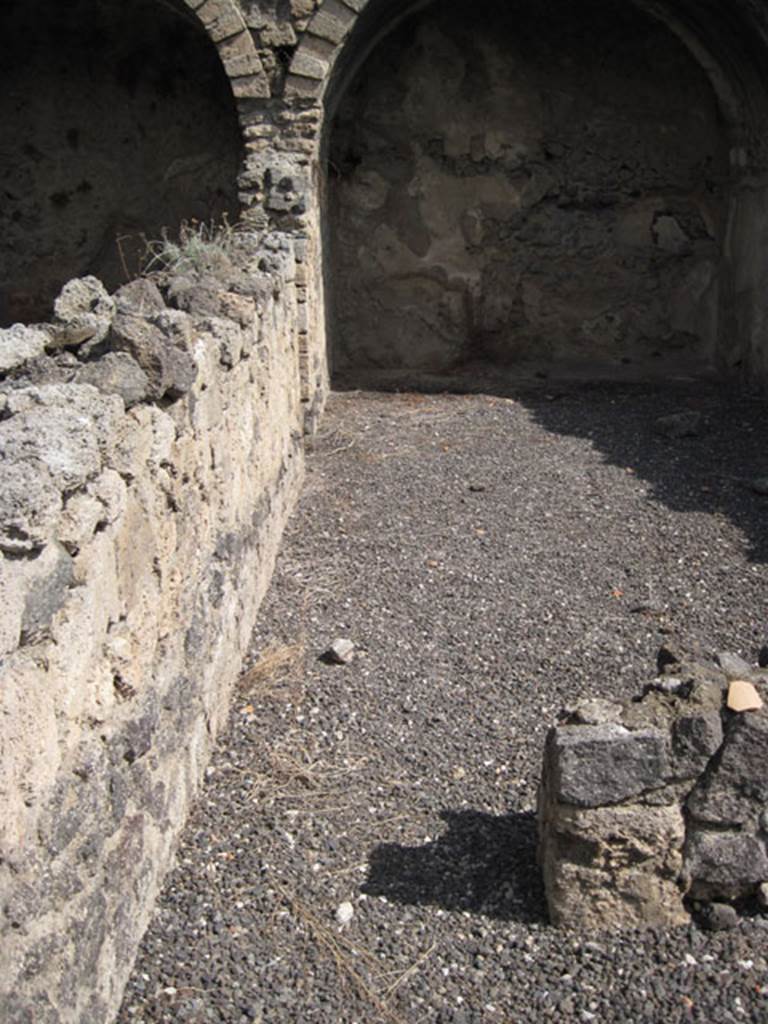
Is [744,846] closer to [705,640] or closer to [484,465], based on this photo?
[705,640]

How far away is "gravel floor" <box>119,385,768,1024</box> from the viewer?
2.85 metres

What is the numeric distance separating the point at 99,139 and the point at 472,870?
852 centimetres

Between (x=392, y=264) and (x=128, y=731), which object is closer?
(x=128, y=731)

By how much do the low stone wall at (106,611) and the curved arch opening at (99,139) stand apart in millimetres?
5458

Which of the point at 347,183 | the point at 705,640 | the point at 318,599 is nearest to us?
the point at 705,640

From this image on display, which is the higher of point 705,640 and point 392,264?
point 392,264

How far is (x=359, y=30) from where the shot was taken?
8.46 m

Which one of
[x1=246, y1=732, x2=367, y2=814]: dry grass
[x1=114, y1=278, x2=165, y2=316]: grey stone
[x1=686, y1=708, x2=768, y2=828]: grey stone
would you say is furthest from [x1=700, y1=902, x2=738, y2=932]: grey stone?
[x1=114, y1=278, x2=165, y2=316]: grey stone

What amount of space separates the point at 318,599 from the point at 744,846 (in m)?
2.70

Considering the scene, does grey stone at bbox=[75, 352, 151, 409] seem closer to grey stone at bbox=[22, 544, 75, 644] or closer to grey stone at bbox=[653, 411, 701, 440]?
grey stone at bbox=[22, 544, 75, 644]

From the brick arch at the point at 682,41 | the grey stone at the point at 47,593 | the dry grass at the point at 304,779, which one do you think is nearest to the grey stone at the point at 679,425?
the brick arch at the point at 682,41

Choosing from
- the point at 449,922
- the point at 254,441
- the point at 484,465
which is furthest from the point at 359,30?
the point at 449,922

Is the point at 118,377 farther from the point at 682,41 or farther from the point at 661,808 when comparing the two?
the point at 682,41

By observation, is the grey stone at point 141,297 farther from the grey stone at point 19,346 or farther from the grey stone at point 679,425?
the grey stone at point 679,425
